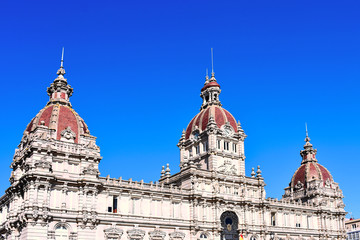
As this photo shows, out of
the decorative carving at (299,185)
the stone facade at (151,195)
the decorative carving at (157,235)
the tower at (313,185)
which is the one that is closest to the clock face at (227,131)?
the stone facade at (151,195)

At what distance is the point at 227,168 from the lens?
260 feet

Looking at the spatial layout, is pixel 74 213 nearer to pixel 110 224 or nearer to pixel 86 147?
pixel 110 224

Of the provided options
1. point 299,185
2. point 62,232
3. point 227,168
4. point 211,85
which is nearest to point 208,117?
point 211,85

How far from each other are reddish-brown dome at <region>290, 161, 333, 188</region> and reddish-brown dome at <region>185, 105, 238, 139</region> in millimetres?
25508

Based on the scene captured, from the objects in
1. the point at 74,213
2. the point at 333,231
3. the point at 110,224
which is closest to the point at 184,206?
the point at 110,224

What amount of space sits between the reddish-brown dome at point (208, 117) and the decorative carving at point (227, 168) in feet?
24.1

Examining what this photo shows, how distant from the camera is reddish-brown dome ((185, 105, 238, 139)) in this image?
273 ft

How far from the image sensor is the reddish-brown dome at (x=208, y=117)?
83213 millimetres

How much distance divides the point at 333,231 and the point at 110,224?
53844 millimetres

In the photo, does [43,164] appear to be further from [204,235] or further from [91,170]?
[204,235]

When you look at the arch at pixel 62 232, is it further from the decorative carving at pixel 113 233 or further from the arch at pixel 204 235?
the arch at pixel 204 235

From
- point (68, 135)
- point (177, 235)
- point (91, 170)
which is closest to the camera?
point (91, 170)

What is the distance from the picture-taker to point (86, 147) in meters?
64.0

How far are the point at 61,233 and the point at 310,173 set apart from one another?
2391 inches
